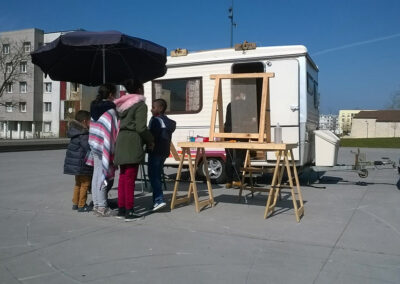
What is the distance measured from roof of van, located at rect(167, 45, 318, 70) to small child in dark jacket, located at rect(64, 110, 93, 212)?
4057mm

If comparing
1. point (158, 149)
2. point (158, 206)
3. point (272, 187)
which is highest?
point (158, 149)

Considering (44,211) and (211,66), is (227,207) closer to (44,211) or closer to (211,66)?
(44,211)

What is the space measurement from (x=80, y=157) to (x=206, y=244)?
103 inches

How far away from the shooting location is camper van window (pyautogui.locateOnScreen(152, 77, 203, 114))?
10195 mm

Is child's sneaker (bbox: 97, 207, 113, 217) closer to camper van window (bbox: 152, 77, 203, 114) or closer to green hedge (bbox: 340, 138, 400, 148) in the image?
camper van window (bbox: 152, 77, 203, 114)

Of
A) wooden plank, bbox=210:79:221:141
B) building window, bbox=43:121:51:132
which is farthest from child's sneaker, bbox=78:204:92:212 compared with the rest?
building window, bbox=43:121:51:132

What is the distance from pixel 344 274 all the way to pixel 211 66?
6.79m

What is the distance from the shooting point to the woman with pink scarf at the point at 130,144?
587 cm

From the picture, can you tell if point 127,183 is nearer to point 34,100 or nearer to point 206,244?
point 206,244

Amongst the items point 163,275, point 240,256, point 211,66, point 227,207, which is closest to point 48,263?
point 163,275

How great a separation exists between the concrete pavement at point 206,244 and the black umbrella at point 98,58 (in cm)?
A: 234

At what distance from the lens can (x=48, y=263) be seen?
4168 millimetres

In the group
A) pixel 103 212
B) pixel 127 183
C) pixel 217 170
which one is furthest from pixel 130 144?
pixel 217 170

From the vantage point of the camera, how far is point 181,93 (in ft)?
34.0
